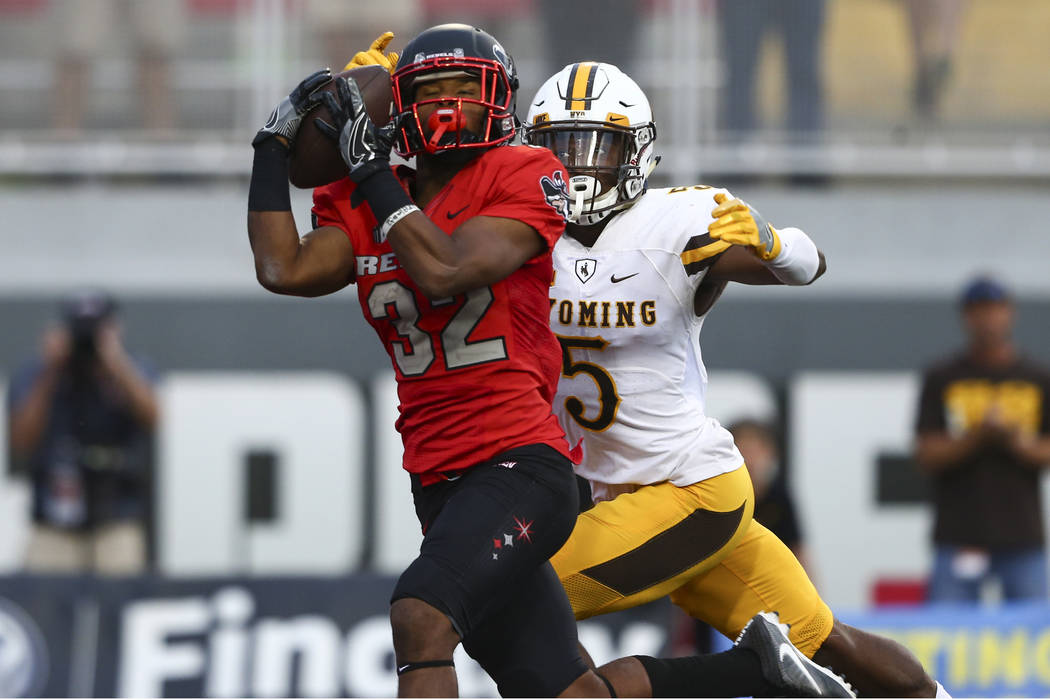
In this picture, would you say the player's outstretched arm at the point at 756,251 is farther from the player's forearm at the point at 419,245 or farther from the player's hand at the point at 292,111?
the player's hand at the point at 292,111

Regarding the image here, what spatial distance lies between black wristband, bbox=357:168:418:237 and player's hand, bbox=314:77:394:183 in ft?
0.06

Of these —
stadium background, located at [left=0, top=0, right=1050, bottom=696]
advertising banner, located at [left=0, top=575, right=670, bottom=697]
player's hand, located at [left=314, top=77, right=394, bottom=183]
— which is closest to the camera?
player's hand, located at [left=314, top=77, right=394, bottom=183]

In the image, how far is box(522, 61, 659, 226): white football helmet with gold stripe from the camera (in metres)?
4.41

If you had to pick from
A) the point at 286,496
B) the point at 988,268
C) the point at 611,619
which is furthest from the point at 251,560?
the point at 988,268

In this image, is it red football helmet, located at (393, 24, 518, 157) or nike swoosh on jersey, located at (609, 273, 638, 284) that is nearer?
red football helmet, located at (393, 24, 518, 157)

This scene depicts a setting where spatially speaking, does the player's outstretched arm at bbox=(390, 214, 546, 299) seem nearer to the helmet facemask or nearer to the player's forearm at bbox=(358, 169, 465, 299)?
the player's forearm at bbox=(358, 169, 465, 299)

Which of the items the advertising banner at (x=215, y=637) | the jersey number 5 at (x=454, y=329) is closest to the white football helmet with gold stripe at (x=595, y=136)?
the jersey number 5 at (x=454, y=329)

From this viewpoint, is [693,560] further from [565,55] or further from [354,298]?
[565,55]

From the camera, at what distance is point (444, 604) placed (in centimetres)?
358

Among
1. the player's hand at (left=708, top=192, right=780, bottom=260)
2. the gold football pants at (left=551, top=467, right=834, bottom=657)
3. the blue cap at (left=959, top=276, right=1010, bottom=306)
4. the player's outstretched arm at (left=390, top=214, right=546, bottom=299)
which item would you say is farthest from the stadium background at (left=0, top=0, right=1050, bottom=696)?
the player's outstretched arm at (left=390, top=214, right=546, bottom=299)

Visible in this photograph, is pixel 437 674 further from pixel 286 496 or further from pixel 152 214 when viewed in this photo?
pixel 152 214

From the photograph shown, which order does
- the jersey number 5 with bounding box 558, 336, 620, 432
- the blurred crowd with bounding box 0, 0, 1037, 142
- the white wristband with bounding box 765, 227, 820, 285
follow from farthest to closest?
the blurred crowd with bounding box 0, 0, 1037, 142
the jersey number 5 with bounding box 558, 336, 620, 432
the white wristband with bounding box 765, 227, 820, 285

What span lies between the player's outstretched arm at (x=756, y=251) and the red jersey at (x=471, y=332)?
526mm

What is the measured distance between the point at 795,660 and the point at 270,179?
2.00m
